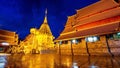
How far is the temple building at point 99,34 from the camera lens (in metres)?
14.8

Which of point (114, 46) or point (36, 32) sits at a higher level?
point (36, 32)

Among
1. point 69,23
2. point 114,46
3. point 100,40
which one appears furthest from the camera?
point 69,23

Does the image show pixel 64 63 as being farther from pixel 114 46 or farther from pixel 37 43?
pixel 37 43

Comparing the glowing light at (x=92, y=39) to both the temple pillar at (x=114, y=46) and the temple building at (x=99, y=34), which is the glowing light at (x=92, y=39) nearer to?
the temple building at (x=99, y=34)

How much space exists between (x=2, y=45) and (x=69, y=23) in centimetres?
2821

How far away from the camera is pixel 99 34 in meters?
15.2

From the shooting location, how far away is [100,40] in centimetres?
1623

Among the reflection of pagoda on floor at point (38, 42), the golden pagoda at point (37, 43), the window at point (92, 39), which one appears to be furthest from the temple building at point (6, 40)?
the window at point (92, 39)

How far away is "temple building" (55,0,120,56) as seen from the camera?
14.8 metres

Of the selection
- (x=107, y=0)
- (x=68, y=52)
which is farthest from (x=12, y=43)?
(x=107, y=0)

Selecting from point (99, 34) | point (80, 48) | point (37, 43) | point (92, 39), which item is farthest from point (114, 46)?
point (37, 43)

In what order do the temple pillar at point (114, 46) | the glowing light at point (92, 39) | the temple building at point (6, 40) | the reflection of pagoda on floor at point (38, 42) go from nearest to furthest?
the temple pillar at point (114, 46) < the glowing light at point (92, 39) < the reflection of pagoda on floor at point (38, 42) < the temple building at point (6, 40)

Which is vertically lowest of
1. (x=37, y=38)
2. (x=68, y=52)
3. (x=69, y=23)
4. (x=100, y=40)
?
(x=68, y=52)

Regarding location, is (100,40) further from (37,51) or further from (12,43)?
(12,43)
